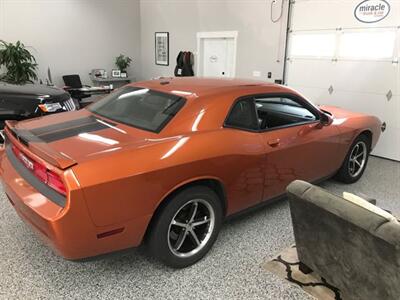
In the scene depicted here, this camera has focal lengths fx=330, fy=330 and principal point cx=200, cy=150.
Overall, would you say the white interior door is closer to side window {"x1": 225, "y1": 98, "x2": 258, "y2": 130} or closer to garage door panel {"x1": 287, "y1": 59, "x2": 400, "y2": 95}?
garage door panel {"x1": 287, "y1": 59, "x2": 400, "y2": 95}

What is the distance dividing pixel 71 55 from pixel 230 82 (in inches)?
292

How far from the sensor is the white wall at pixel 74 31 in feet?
26.3

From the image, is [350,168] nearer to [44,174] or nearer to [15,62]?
[44,174]

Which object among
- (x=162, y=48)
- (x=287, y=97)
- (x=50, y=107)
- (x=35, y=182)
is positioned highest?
(x=162, y=48)

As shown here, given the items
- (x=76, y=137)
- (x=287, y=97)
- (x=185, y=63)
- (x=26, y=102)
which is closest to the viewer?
(x=76, y=137)

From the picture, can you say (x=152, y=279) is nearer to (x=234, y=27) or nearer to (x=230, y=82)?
(x=230, y=82)

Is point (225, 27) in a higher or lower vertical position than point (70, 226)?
higher

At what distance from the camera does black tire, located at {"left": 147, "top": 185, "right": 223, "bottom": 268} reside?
218cm

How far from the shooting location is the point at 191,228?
7.85 feet

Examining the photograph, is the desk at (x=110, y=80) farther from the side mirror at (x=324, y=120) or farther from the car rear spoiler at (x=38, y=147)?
the side mirror at (x=324, y=120)

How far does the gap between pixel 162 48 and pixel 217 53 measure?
7.12ft

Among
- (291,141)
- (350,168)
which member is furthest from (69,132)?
(350,168)

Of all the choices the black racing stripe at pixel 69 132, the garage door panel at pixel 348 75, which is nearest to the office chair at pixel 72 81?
the garage door panel at pixel 348 75

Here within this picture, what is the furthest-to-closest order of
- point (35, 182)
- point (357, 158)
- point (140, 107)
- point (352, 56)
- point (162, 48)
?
point (162, 48) < point (352, 56) < point (357, 158) < point (140, 107) < point (35, 182)
